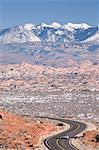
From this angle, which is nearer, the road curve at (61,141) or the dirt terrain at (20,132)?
the dirt terrain at (20,132)

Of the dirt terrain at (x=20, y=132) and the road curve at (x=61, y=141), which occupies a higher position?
the dirt terrain at (x=20, y=132)

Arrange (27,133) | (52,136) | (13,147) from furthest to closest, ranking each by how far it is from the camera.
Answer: (52,136)
(27,133)
(13,147)

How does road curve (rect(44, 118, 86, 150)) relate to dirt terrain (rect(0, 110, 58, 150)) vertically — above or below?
below

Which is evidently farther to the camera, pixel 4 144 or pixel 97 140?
pixel 97 140

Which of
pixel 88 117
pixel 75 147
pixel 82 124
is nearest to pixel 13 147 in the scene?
pixel 75 147

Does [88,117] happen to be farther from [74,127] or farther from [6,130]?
[6,130]

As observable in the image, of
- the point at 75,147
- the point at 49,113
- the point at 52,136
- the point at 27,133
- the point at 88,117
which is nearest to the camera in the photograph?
the point at 75,147

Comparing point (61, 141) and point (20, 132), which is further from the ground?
point (20, 132)

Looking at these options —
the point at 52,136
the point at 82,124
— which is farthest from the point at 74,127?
the point at 52,136

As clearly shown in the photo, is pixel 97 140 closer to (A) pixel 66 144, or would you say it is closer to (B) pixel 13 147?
(A) pixel 66 144

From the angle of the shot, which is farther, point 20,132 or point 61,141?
point 20,132

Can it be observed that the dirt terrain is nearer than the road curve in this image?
Yes
